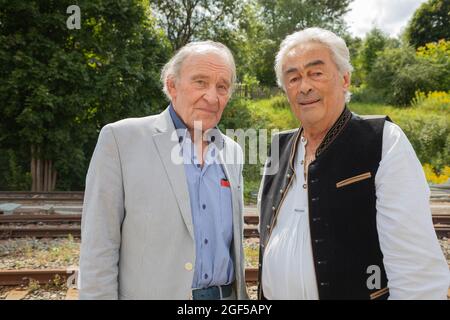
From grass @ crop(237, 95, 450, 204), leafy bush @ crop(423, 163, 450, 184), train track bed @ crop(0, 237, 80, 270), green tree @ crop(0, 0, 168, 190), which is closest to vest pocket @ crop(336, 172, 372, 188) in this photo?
train track bed @ crop(0, 237, 80, 270)

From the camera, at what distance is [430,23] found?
3612 centimetres

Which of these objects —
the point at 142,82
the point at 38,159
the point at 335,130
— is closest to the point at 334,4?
the point at 142,82

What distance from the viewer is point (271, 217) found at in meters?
2.50

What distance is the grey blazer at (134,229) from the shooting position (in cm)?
212

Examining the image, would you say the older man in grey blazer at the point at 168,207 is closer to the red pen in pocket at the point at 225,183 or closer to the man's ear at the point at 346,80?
the red pen in pocket at the point at 225,183

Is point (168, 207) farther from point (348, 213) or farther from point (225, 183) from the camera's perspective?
point (348, 213)

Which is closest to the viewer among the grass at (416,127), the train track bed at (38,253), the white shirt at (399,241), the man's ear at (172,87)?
the white shirt at (399,241)

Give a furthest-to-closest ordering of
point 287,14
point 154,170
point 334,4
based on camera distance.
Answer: point 334,4, point 287,14, point 154,170

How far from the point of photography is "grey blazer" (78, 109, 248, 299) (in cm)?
212

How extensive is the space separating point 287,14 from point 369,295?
35.1 metres

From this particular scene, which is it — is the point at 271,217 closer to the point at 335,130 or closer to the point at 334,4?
the point at 335,130

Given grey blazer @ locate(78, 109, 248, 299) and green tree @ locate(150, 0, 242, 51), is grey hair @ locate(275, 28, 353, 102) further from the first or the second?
green tree @ locate(150, 0, 242, 51)

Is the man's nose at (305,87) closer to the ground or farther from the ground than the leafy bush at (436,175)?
farther from the ground

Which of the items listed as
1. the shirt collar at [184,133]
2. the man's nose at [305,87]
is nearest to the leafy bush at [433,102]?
the man's nose at [305,87]
